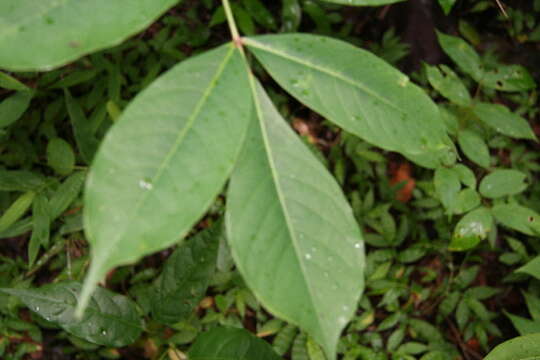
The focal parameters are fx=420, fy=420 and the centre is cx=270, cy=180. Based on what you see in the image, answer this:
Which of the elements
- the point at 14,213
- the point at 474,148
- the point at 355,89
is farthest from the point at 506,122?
the point at 14,213

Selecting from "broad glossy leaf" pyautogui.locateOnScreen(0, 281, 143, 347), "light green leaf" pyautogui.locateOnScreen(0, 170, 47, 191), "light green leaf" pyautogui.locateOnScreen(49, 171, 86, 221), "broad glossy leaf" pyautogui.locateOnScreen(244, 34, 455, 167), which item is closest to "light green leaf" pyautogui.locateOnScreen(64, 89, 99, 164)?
"light green leaf" pyautogui.locateOnScreen(49, 171, 86, 221)

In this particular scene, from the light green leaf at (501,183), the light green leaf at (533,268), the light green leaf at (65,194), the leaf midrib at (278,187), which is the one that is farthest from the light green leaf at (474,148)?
the light green leaf at (65,194)

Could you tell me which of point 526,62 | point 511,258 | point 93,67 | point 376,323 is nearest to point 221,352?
point 376,323

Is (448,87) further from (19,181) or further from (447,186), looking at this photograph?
(19,181)

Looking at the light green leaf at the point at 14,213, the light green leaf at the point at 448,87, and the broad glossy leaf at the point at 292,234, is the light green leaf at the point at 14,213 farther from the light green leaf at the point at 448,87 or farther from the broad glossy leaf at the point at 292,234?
the light green leaf at the point at 448,87

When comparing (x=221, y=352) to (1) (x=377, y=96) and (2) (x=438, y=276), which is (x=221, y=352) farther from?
(2) (x=438, y=276)
